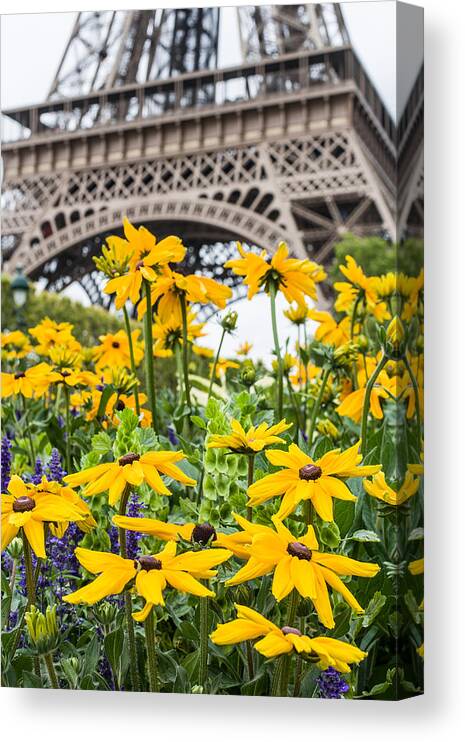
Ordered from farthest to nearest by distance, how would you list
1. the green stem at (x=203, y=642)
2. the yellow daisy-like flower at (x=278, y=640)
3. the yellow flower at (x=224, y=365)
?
the yellow flower at (x=224, y=365)
the green stem at (x=203, y=642)
the yellow daisy-like flower at (x=278, y=640)

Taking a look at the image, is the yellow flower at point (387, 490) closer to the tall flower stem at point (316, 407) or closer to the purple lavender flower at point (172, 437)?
the tall flower stem at point (316, 407)

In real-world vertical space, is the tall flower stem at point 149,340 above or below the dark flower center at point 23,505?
above

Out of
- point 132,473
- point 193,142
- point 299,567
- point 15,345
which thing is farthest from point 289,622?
point 193,142

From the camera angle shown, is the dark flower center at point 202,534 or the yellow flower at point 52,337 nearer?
the dark flower center at point 202,534

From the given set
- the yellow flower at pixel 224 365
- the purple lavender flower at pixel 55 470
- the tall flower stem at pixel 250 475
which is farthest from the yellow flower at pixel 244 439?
the yellow flower at pixel 224 365

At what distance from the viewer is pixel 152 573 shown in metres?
1.29

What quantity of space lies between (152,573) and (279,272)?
660mm

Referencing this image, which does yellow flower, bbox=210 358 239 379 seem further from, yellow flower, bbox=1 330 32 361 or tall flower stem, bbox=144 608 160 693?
tall flower stem, bbox=144 608 160 693

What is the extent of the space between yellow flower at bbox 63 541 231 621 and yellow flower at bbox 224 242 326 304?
22.8 inches

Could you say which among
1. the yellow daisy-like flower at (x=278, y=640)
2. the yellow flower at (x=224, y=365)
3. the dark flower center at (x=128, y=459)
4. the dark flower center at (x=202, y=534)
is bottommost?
the yellow daisy-like flower at (x=278, y=640)

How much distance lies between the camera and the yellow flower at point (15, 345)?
209 centimetres

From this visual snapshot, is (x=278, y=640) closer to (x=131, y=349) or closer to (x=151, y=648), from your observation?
(x=151, y=648)

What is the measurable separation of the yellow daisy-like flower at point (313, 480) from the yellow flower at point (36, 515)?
317 mm

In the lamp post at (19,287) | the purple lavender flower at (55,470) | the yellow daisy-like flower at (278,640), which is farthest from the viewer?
the lamp post at (19,287)
